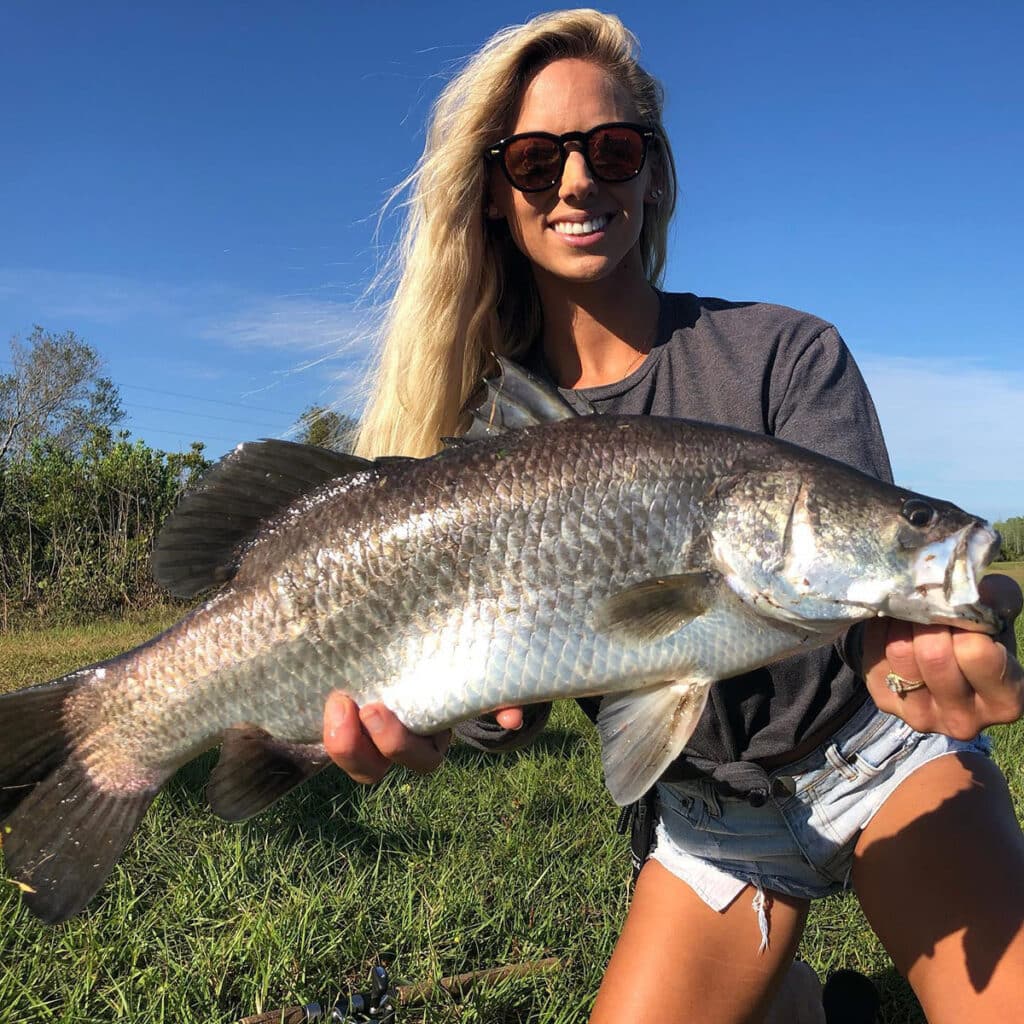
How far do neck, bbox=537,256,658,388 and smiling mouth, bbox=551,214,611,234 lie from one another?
234mm

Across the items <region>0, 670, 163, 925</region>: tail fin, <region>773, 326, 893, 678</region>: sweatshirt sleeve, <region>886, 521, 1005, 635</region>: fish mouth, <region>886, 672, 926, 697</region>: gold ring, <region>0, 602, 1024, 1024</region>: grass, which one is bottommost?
<region>0, 602, 1024, 1024</region>: grass

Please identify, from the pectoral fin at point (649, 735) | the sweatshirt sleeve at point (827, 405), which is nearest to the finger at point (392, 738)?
the pectoral fin at point (649, 735)

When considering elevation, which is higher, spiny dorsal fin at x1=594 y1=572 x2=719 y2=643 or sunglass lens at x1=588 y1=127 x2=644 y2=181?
sunglass lens at x1=588 y1=127 x2=644 y2=181

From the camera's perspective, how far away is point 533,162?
138 inches

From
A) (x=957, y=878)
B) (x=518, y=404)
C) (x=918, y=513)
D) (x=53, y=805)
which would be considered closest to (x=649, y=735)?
(x=918, y=513)

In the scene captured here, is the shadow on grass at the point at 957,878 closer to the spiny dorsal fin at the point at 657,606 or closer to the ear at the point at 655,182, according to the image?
the spiny dorsal fin at the point at 657,606

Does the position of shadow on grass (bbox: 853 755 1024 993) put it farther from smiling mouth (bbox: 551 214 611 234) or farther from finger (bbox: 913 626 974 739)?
smiling mouth (bbox: 551 214 611 234)

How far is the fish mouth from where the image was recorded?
2150 millimetres

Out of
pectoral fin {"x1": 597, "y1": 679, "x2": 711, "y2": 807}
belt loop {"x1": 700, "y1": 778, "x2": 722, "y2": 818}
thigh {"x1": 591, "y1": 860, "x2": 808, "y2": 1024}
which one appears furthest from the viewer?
belt loop {"x1": 700, "y1": 778, "x2": 722, "y2": 818}

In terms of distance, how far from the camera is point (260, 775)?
251 cm

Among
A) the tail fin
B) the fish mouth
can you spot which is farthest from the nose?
the tail fin

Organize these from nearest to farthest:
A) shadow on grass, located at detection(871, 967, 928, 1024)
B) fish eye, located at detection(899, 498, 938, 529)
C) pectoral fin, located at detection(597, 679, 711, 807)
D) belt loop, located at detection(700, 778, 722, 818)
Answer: fish eye, located at detection(899, 498, 938, 529) → pectoral fin, located at detection(597, 679, 711, 807) → belt loop, located at detection(700, 778, 722, 818) → shadow on grass, located at detection(871, 967, 928, 1024)

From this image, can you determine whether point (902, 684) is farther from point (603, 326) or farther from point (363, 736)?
point (603, 326)

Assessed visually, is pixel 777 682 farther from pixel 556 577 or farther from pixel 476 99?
pixel 476 99
